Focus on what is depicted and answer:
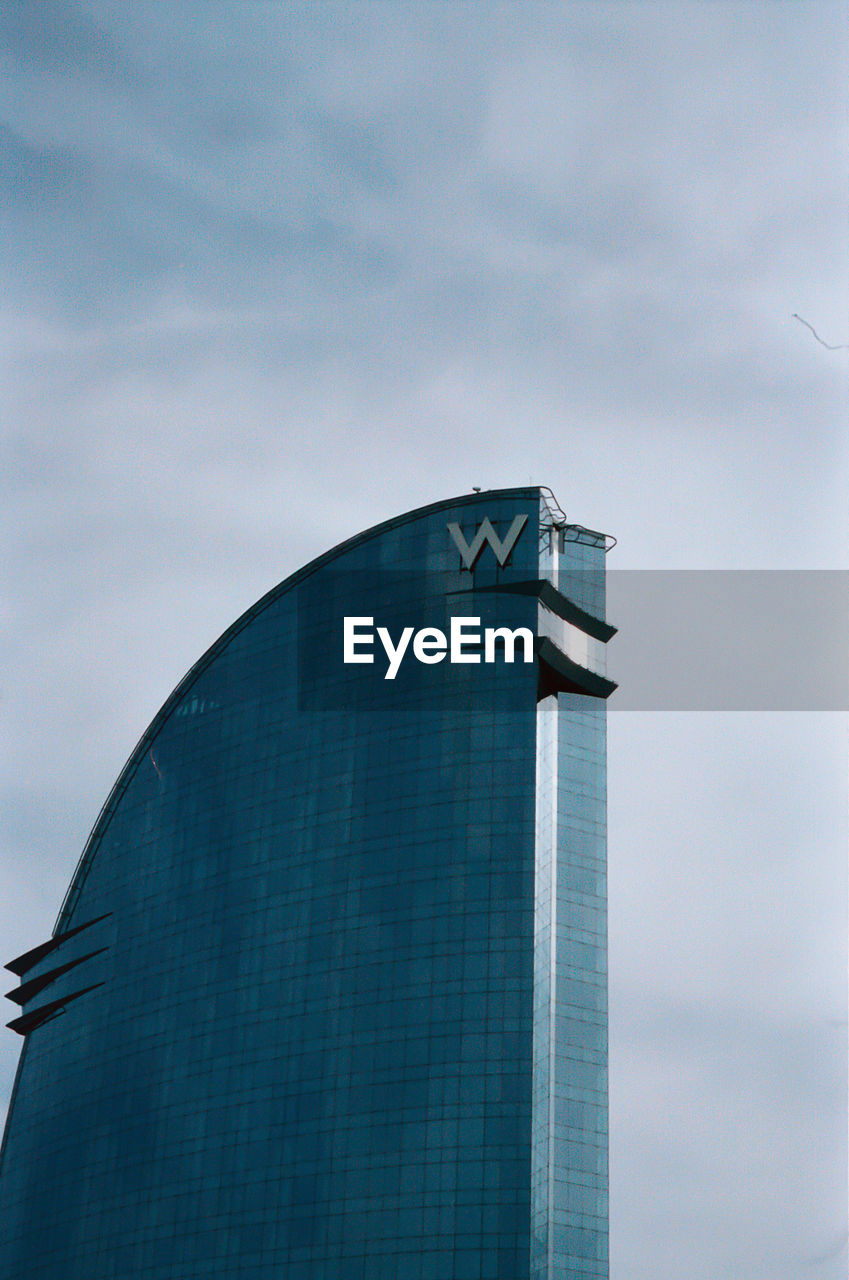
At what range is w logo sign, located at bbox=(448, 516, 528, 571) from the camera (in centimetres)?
14538

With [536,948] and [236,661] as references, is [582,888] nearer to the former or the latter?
[536,948]

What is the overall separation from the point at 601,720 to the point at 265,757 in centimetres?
3465

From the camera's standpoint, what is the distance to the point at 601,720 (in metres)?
141

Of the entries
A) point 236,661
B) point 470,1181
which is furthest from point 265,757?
point 470,1181

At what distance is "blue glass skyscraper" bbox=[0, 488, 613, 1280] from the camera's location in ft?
418

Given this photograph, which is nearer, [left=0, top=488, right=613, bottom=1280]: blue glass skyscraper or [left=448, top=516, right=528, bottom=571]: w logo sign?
[left=0, top=488, right=613, bottom=1280]: blue glass skyscraper

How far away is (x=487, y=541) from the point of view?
147000 mm

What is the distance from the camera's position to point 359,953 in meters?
141

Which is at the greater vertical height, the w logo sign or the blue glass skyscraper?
the w logo sign

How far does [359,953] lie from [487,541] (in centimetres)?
3732

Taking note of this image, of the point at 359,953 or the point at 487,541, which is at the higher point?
the point at 487,541

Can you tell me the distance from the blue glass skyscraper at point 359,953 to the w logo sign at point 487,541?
9.2 inches

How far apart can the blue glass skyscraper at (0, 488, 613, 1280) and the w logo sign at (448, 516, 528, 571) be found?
232mm

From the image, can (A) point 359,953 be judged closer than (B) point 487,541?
Yes
